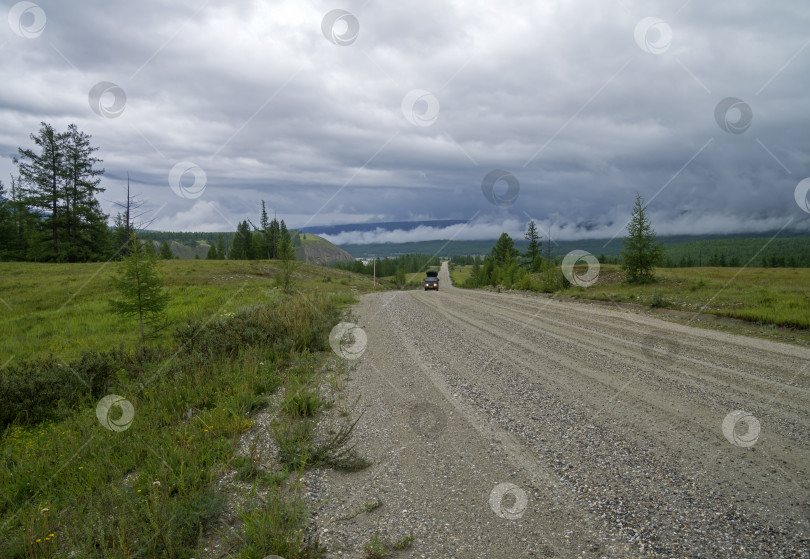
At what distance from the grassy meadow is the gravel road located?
2.06ft

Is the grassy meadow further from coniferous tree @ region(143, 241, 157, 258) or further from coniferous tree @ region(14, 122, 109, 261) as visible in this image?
coniferous tree @ region(14, 122, 109, 261)

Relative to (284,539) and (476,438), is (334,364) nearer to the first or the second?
(476,438)

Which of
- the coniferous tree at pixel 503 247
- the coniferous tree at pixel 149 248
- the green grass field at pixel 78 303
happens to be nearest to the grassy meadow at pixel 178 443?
the green grass field at pixel 78 303

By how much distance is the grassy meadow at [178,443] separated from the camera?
4.05 m

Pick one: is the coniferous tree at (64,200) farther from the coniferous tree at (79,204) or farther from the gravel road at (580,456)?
the gravel road at (580,456)

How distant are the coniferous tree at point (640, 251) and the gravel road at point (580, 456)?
27.1 m

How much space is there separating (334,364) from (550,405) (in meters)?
5.21

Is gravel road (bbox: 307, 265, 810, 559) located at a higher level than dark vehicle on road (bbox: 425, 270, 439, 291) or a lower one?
lower

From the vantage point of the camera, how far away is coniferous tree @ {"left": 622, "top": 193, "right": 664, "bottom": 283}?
35125mm

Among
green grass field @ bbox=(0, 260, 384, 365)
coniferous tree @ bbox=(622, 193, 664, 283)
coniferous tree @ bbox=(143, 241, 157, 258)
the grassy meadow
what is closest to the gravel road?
the grassy meadow

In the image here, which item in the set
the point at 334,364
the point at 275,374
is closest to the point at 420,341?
the point at 334,364

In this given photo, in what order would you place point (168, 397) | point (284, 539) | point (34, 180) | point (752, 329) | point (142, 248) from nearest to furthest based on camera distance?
point (284, 539)
point (168, 397)
point (752, 329)
point (142, 248)
point (34, 180)

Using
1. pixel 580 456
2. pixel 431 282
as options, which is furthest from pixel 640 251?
pixel 580 456

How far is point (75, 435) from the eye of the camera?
7.05 metres
